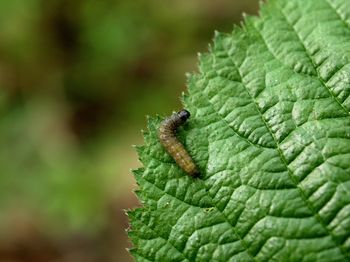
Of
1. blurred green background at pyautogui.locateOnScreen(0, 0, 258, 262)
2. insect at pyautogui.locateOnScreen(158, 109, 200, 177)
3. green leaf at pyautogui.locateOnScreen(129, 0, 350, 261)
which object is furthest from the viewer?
blurred green background at pyautogui.locateOnScreen(0, 0, 258, 262)

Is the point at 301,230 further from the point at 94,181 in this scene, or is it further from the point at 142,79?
the point at 142,79

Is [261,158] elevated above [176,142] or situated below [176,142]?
below

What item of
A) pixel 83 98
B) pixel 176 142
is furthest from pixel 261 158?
pixel 83 98

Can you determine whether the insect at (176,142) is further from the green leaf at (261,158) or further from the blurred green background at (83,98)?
the blurred green background at (83,98)

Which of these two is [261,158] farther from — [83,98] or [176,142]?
[83,98]

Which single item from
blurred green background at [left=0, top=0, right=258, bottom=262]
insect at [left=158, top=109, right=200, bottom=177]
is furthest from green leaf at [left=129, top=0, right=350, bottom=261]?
blurred green background at [left=0, top=0, right=258, bottom=262]

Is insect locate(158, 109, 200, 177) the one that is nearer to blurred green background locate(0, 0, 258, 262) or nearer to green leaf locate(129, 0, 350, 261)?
green leaf locate(129, 0, 350, 261)

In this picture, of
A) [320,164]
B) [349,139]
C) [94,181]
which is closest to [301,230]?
[320,164]
